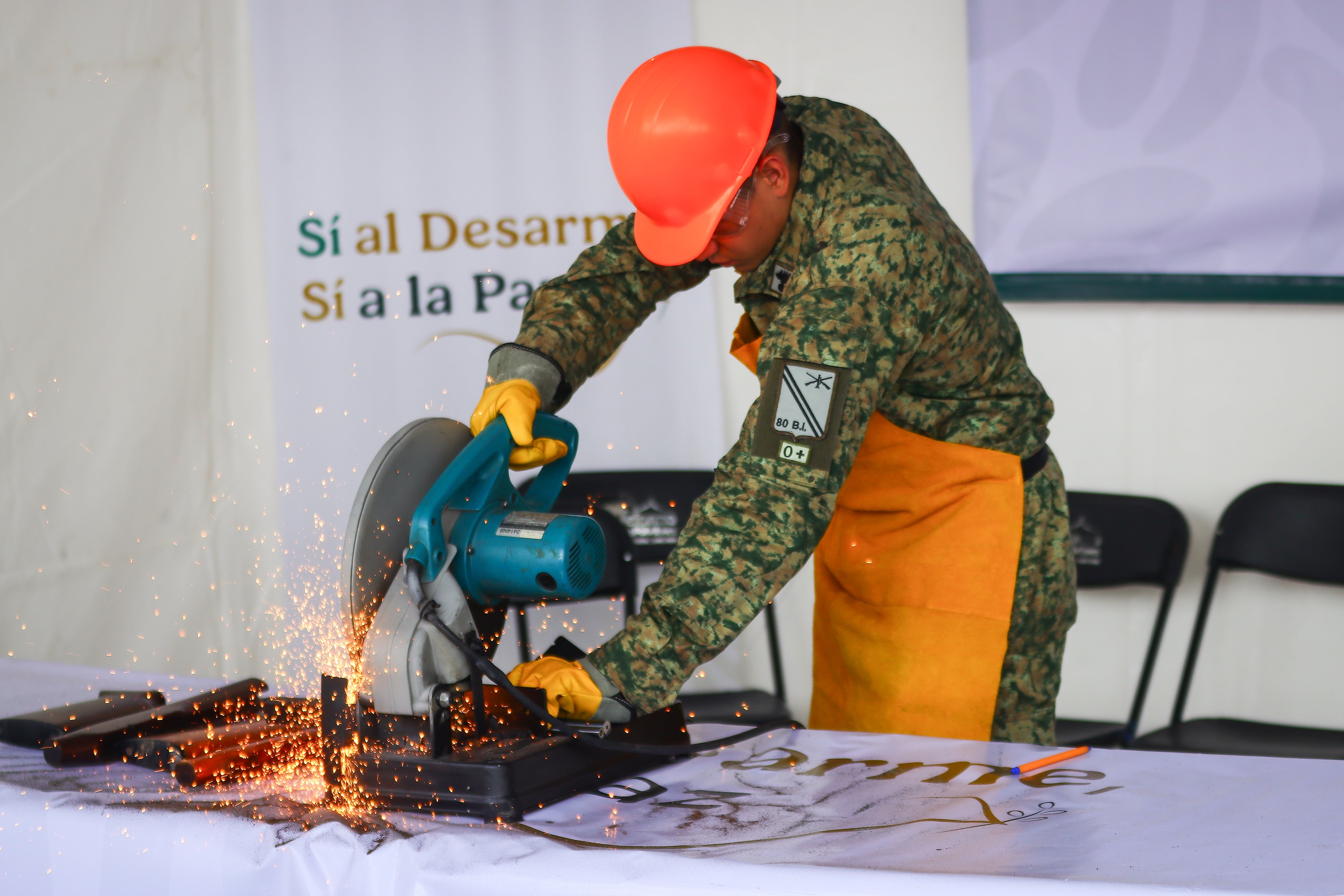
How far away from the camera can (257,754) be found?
1.30 metres

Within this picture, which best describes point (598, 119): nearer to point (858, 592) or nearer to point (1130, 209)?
point (1130, 209)

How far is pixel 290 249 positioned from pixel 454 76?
0.59 metres

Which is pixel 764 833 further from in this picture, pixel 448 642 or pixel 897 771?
pixel 448 642

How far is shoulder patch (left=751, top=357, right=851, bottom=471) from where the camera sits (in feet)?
4.05

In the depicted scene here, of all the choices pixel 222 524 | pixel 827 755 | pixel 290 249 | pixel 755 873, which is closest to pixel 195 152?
pixel 290 249

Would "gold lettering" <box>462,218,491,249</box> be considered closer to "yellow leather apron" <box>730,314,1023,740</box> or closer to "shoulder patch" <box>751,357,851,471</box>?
"yellow leather apron" <box>730,314,1023,740</box>

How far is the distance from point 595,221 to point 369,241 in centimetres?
57

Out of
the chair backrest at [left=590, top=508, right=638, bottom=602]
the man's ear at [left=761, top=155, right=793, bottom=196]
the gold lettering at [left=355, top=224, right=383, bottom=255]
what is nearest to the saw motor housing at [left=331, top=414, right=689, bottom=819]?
the man's ear at [left=761, top=155, right=793, bottom=196]

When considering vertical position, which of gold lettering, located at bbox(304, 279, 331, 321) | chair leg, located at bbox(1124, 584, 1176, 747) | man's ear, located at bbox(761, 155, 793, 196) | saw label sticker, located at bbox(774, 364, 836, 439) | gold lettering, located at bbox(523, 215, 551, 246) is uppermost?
gold lettering, located at bbox(523, 215, 551, 246)

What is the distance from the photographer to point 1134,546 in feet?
8.46

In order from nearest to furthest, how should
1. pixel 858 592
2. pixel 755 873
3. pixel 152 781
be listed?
1. pixel 755 873
2. pixel 152 781
3. pixel 858 592

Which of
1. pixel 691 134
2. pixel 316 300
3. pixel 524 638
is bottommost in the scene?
pixel 524 638

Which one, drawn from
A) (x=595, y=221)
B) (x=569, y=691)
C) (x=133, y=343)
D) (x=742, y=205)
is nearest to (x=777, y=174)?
(x=742, y=205)

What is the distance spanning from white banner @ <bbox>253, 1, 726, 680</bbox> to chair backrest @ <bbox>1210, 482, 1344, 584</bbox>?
124cm
